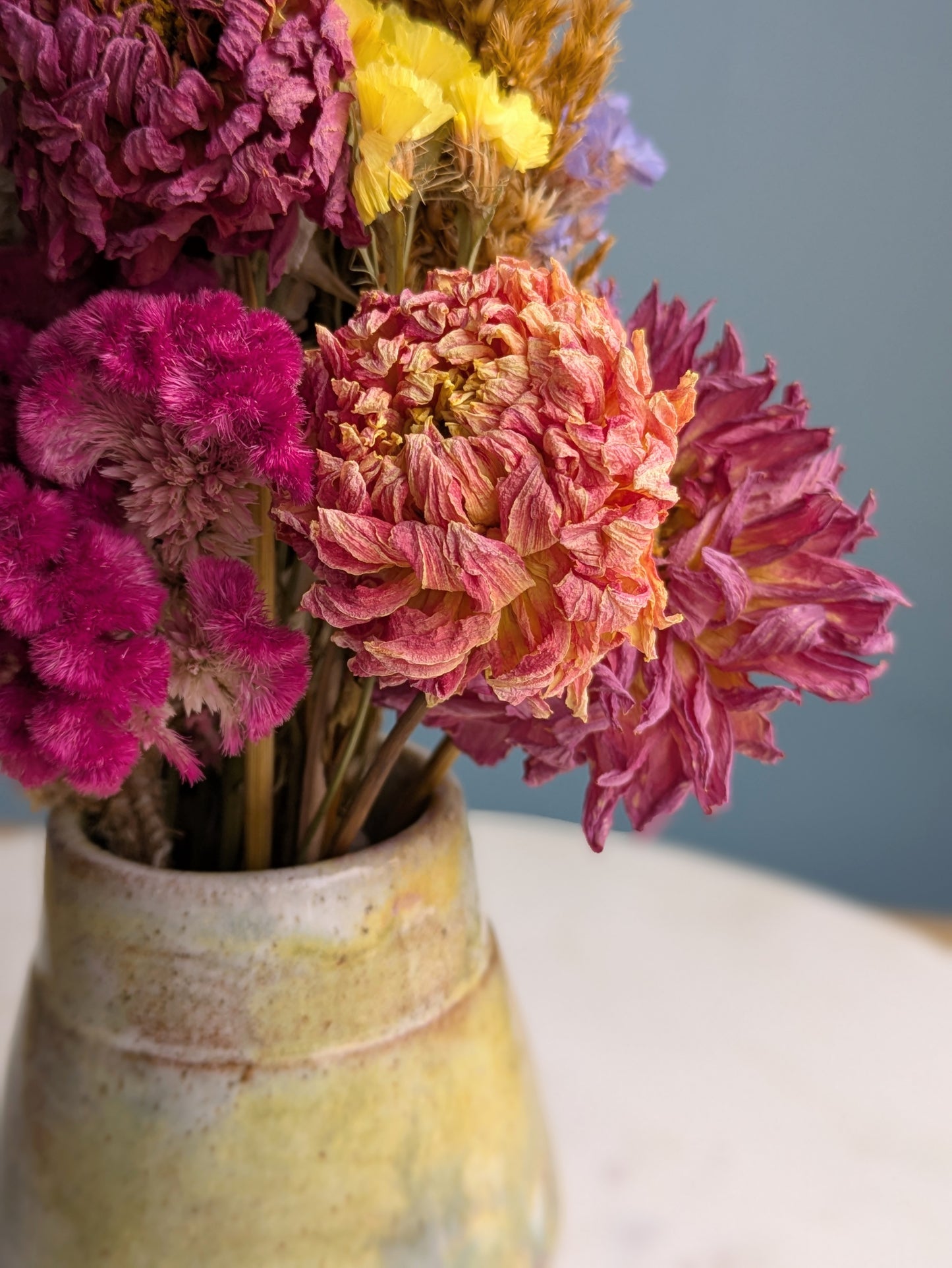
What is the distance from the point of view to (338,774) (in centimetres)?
35

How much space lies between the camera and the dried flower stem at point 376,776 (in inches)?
12.8

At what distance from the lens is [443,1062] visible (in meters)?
0.36

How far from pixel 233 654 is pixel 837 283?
993 mm

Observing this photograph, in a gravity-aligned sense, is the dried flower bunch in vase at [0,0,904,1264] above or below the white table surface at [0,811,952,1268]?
above

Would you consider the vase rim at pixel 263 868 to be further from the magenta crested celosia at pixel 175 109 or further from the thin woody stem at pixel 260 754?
the magenta crested celosia at pixel 175 109

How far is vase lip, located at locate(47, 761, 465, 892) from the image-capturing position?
33cm

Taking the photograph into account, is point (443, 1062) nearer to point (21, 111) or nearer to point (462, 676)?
point (462, 676)

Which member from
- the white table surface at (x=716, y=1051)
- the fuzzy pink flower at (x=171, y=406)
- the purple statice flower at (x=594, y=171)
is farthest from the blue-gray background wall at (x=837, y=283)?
the fuzzy pink flower at (x=171, y=406)

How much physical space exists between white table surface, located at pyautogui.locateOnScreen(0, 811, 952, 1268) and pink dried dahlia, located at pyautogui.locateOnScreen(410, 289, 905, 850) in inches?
7.4

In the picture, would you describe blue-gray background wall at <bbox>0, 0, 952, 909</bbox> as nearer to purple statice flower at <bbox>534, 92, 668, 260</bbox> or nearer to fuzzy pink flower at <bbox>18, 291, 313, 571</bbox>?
purple statice flower at <bbox>534, 92, 668, 260</bbox>

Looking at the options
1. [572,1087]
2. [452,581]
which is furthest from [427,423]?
[572,1087]

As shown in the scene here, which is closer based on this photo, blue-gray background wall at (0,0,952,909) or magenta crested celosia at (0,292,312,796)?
magenta crested celosia at (0,292,312,796)

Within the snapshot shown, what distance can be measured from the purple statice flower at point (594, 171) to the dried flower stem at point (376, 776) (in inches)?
5.2

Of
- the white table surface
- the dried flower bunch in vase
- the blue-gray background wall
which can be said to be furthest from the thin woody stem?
the blue-gray background wall
